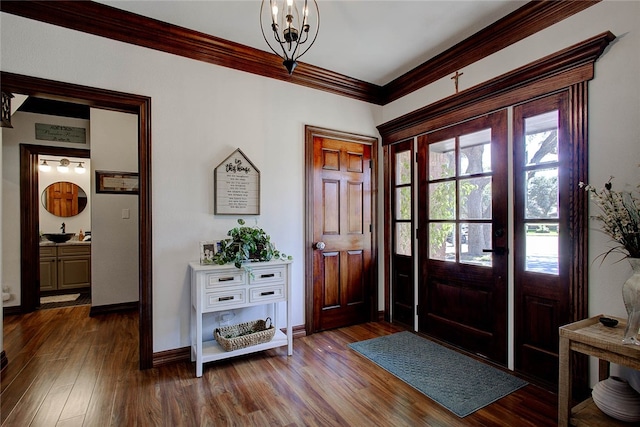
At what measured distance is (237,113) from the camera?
2.89m

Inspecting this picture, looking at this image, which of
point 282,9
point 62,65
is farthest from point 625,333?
point 62,65

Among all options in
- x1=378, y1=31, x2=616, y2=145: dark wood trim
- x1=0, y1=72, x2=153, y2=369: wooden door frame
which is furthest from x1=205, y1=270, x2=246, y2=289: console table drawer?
x1=378, y1=31, x2=616, y2=145: dark wood trim

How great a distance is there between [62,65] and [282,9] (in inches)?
66.1

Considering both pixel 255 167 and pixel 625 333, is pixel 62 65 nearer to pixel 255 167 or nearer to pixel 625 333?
pixel 255 167

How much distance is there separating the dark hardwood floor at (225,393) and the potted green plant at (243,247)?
874 mm

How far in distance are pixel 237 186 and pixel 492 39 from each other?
251 cm

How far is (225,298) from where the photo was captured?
249 cm

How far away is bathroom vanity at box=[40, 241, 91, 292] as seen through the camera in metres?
4.88

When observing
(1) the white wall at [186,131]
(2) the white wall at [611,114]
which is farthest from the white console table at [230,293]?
(2) the white wall at [611,114]

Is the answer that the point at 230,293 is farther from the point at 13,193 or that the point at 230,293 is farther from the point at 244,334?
the point at 13,193

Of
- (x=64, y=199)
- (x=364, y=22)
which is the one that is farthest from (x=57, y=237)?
(x=364, y=22)

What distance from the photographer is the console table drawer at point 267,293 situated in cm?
262

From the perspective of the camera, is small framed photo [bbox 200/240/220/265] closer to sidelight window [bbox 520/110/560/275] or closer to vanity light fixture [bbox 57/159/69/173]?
sidelight window [bbox 520/110/560/275]

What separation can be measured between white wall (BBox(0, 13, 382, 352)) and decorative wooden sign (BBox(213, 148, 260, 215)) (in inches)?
2.8
